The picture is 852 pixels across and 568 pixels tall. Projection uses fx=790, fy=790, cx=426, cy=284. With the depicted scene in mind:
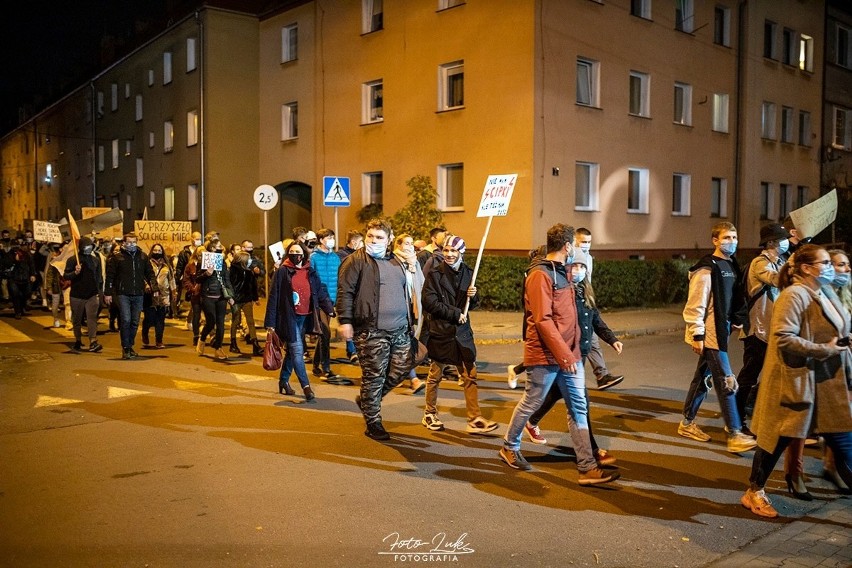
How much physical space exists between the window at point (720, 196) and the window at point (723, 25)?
4.71 meters

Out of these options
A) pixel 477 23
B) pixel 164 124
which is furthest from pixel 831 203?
pixel 164 124

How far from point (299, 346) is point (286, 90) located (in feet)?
72.3

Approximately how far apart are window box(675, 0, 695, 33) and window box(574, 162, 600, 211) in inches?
254

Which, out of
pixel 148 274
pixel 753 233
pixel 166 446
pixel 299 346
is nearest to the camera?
pixel 166 446

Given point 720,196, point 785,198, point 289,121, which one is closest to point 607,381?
point 720,196

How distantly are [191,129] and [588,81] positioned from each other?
57.4 ft

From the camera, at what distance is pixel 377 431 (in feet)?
23.7

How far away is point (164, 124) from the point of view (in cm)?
3497

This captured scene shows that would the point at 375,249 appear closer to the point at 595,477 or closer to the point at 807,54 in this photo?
the point at 595,477

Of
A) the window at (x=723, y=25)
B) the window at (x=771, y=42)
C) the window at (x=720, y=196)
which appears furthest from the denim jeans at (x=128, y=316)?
the window at (x=771, y=42)

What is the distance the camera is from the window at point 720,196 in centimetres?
2777

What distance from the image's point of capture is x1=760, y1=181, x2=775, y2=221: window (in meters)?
29.8

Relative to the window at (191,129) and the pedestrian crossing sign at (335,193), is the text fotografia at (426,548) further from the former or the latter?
the window at (191,129)

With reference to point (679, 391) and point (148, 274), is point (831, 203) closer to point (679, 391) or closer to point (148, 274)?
point (679, 391)
